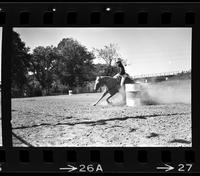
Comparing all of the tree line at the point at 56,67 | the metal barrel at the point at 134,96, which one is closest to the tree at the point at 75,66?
the tree line at the point at 56,67

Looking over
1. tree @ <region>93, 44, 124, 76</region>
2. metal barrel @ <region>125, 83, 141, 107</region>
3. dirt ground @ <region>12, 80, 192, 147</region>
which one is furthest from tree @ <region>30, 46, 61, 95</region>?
metal barrel @ <region>125, 83, 141, 107</region>

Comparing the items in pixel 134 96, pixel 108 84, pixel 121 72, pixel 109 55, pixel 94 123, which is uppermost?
pixel 109 55

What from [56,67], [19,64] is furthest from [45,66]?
[19,64]

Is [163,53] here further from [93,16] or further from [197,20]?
[93,16]

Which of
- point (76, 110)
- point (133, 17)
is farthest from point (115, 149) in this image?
point (133, 17)

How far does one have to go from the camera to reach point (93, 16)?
2863 mm

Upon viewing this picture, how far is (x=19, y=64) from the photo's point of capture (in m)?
2.89

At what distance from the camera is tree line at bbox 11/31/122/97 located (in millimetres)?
2867

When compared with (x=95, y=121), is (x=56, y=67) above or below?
above

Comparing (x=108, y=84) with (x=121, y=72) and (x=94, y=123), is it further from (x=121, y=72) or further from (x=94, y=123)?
(x=94, y=123)

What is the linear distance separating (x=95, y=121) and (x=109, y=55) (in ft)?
1.89

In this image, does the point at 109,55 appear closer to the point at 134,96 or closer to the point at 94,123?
the point at 134,96

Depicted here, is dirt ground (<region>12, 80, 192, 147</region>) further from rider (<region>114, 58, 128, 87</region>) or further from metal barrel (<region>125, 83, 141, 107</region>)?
rider (<region>114, 58, 128, 87</region>)

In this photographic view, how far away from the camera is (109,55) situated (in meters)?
2.88
